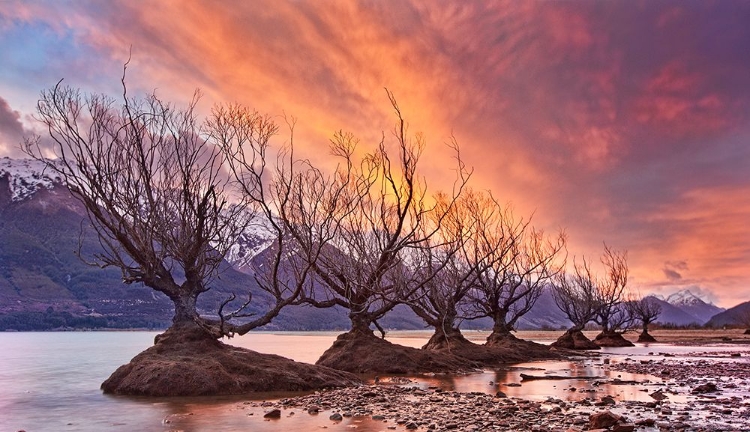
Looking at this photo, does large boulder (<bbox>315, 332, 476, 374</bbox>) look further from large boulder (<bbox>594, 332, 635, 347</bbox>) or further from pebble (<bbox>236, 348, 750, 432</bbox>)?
large boulder (<bbox>594, 332, 635, 347</bbox>)

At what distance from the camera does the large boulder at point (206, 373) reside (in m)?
16.9

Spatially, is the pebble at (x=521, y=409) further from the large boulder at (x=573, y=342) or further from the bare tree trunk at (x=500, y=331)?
the large boulder at (x=573, y=342)

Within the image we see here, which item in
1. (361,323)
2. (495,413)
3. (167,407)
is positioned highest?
(361,323)

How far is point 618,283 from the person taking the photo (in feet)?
216

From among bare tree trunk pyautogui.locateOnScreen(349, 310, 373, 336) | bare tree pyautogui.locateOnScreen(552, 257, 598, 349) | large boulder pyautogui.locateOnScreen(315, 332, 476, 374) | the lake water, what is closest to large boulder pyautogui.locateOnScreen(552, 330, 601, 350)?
bare tree pyautogui.locateOnScreen(552, 257, 598, 349)

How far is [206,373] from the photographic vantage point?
683 inches

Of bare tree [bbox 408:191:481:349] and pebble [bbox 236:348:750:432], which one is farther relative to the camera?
bare tree [bbox 408:191:481:349]

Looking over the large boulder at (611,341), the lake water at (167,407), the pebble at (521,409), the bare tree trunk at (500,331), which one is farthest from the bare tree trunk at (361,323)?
the large boulder at (611,341)

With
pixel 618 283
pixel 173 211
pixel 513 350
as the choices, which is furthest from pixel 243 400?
pixel 618 283

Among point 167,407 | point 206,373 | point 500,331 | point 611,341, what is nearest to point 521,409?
point 167,407

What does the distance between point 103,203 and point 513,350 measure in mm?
27427

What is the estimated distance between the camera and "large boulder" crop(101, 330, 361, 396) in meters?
16.9

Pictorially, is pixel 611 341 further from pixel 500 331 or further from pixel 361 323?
pixel 361 323

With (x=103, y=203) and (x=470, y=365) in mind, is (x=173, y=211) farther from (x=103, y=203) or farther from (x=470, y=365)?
(x=470, y=365)
